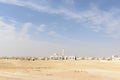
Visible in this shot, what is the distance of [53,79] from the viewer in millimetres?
31781

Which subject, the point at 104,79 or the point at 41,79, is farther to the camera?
the point at 104,79

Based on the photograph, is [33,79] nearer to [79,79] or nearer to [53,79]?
[53,79]

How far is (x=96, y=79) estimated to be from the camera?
3369 cm

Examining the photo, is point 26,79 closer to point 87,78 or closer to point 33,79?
point 33,79

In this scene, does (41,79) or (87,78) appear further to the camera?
(87,78)

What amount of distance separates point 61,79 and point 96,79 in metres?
4.81

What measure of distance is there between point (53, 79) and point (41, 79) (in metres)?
1.54

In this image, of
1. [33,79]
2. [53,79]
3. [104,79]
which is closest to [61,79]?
[53,79]

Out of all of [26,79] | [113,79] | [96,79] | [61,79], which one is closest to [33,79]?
[26,79]

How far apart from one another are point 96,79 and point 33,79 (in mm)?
8390

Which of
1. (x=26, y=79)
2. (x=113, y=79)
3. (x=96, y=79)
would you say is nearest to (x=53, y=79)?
(x=26, y=79)

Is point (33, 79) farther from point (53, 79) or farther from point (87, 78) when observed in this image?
point (87, 78)

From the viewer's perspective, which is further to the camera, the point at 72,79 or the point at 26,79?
the point at 72,79

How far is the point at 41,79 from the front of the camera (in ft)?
102
